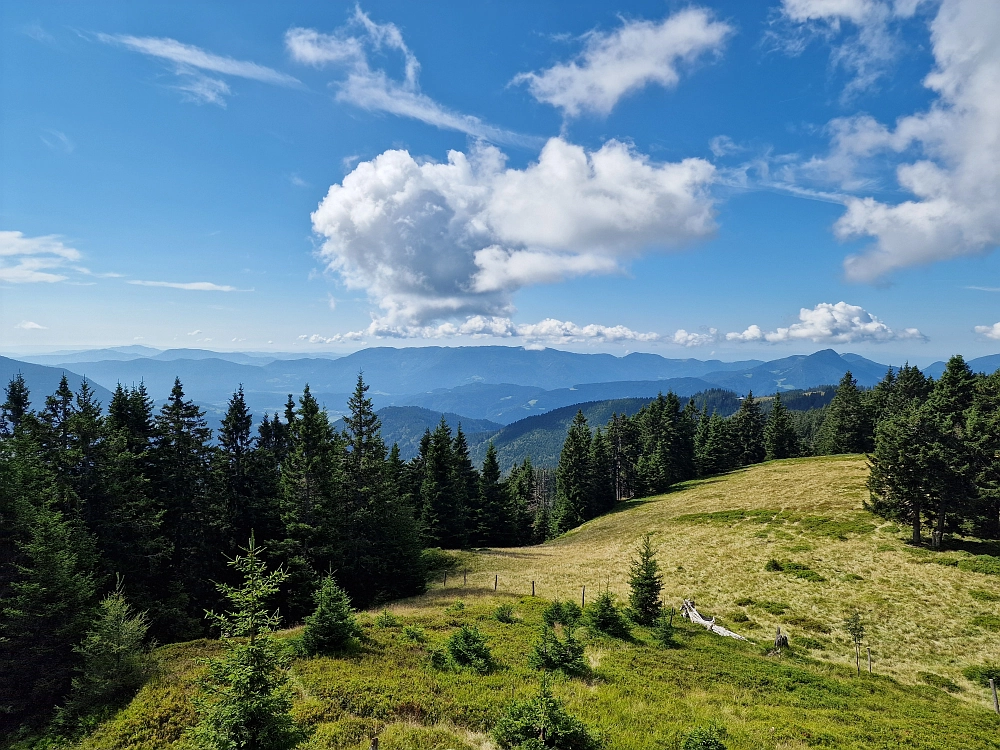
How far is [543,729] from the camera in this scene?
1059 centimetres

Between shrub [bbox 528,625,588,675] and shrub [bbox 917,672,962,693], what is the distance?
15.4m

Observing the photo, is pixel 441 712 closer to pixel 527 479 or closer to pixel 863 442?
pixel 527 479

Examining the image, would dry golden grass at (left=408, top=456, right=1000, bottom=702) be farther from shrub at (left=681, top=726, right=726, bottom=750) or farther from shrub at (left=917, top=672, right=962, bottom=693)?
shrub at (left=681, top=726, right=726, bottom=750)

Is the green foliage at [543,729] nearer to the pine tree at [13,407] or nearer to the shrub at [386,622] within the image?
the shrub at [386,622]

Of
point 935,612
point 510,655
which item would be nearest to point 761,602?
point 935,612

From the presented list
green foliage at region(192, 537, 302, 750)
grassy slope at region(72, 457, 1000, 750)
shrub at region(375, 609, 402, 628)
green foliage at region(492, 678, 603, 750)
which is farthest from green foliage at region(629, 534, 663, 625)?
green foliage at region(192, 537, 302, 750)

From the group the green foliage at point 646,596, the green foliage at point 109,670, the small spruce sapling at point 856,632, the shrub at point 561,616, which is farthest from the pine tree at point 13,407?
the small spruce sapling at point 856,632

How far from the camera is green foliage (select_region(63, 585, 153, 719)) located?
47.3 feet

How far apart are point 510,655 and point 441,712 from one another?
5.85 meters

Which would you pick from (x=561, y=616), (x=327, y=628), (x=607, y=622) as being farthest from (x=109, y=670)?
(x=607, y=622)

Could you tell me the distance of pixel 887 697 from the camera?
16719 mm

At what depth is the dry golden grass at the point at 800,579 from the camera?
2267 cm

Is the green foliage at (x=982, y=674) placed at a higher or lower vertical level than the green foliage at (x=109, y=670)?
lower

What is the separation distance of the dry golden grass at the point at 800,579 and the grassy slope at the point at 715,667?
14cm
